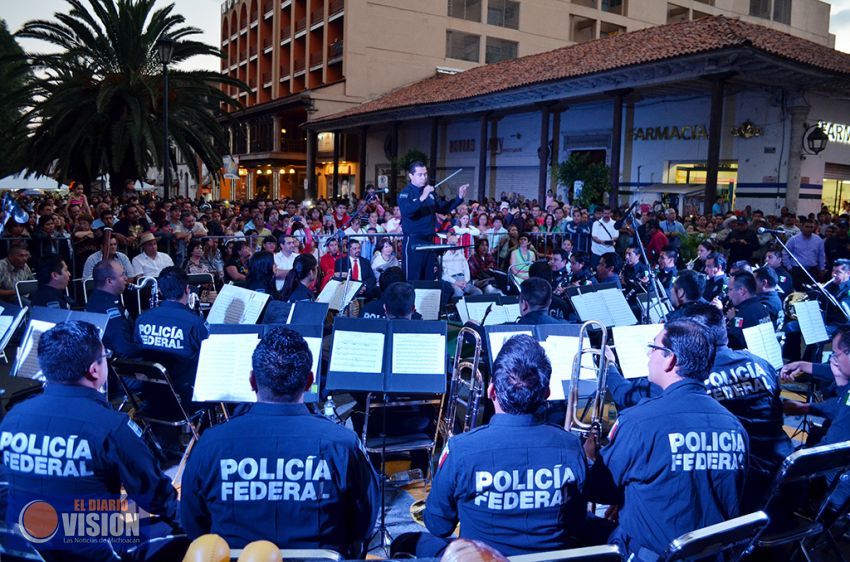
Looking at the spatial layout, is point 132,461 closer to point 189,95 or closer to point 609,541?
point 609,541

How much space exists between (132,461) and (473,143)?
1006 inches

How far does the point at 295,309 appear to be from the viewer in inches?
225

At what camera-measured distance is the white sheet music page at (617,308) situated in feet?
20.9

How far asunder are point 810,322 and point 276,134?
36282mm

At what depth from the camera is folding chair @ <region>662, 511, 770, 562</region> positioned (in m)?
2.40

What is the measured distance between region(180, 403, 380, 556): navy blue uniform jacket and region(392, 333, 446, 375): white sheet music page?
5.02ft

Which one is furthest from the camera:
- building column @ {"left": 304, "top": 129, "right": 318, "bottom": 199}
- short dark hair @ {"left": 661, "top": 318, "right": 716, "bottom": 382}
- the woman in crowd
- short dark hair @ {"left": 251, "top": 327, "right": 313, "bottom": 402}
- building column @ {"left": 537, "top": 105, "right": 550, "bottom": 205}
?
building column @ {"left": 304, "top": 129, "right": 318, "bottom": 199}

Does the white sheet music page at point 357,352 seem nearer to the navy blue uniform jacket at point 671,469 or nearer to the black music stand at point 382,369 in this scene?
the black music stand at point 382,369

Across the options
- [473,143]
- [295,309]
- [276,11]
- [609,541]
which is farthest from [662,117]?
[276,11]

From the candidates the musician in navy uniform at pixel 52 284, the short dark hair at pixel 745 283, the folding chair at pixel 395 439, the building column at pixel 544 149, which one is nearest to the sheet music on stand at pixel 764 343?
the short dark hair at pixel 745 283

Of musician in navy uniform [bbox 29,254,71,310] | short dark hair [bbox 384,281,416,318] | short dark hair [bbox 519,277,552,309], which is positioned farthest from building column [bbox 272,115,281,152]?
short dark hair [bbox 519,277,552,309]

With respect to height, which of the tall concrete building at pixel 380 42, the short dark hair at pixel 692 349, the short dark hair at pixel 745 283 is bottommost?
the short dark hair at pixel 692 349

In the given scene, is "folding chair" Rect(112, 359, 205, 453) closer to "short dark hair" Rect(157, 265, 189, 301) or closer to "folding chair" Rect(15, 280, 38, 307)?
"short dark hair" Rect(157, 265, 189, 301)

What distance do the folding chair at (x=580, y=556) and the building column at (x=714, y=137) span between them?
589 inches
